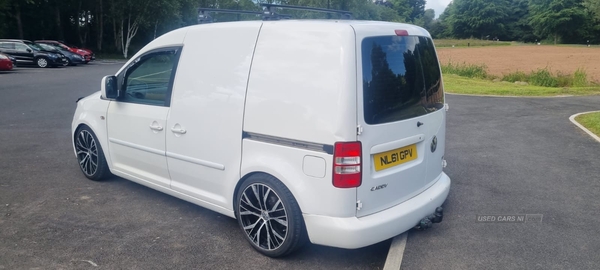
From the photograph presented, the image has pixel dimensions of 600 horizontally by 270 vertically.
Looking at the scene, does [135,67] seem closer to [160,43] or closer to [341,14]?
[160,43]

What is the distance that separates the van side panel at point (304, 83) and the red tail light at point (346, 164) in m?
0.07

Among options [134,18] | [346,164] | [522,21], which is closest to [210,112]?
[346,164]

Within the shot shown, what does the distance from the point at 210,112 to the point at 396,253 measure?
1972 mm

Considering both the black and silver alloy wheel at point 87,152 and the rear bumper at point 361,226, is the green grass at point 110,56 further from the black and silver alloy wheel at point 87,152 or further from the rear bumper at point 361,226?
the rear bumper at point 361,226


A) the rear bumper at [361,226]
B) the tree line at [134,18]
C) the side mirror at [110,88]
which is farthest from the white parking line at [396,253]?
the tree line at [134,18]

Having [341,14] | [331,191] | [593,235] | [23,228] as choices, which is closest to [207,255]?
[331,191]

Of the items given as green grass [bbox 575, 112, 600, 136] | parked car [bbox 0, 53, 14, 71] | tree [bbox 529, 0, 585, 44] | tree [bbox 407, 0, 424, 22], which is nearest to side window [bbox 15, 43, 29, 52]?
parked car [bbox 0, 53, 14, 71]

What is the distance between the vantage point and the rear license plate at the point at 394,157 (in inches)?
146

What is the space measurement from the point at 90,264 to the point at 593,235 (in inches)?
173

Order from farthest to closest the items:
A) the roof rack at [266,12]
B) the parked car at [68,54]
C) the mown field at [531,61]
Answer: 1. the mown field at [531,61]
2. the parked car at [68,54]
3. the roof rack at [266,12]

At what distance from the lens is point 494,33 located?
113 metres

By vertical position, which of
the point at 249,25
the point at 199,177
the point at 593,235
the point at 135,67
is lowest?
the point at 593,235

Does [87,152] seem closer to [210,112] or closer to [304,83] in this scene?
[210,112]

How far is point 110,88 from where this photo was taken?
520 cm
